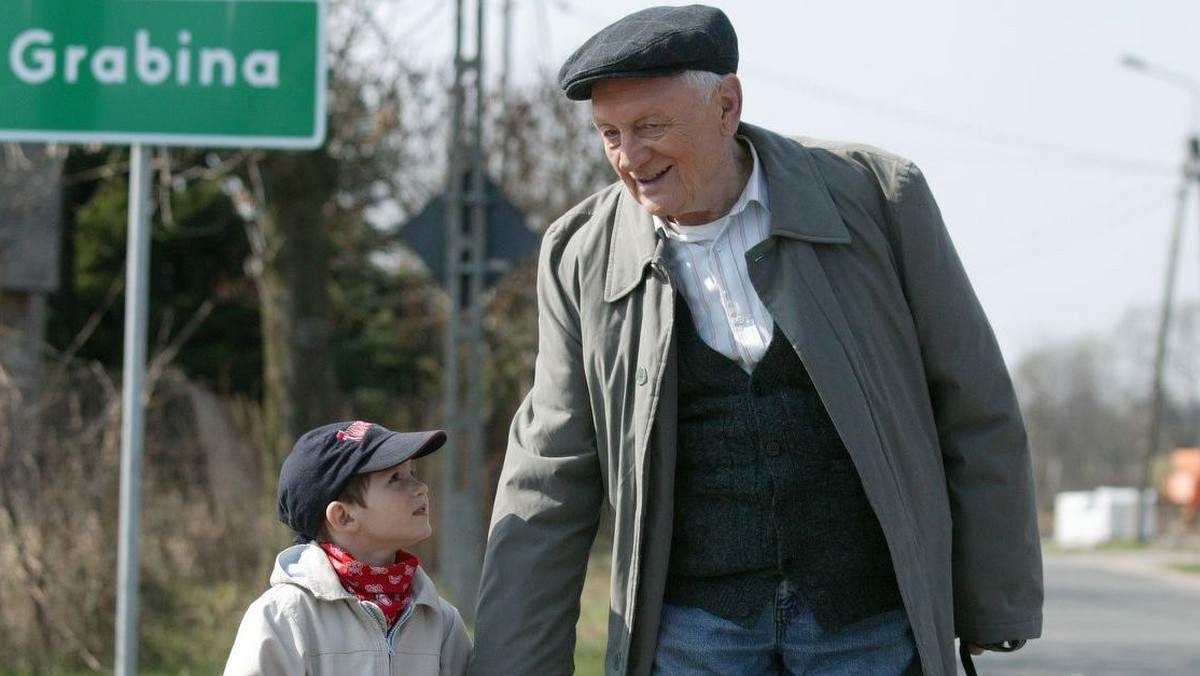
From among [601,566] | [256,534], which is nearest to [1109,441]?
[601,566]

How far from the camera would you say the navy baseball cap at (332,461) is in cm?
343

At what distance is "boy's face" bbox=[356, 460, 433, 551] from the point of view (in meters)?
3.43

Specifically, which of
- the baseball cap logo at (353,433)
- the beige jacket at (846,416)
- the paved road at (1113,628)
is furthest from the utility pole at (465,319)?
the beige jacket at (846,416)

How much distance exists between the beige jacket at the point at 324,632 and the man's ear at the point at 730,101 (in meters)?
1.06

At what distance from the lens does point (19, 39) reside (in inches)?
213

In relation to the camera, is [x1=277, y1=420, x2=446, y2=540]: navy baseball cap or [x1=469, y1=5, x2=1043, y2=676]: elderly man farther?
[x1=277, y1=420, x2=446, y2=540]: navy baseball cap

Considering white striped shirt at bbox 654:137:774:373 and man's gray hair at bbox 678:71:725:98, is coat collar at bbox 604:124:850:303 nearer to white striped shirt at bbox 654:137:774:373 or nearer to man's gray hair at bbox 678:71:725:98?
white striped shirt at bbox 654:137:774:373

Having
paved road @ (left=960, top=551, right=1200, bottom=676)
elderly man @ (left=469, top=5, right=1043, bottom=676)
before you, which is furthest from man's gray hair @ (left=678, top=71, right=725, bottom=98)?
paved road @ (left=960, top=551, right=1200, bottom=676)

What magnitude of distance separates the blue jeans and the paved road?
875 centimetres

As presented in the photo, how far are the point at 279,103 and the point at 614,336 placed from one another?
247 cm

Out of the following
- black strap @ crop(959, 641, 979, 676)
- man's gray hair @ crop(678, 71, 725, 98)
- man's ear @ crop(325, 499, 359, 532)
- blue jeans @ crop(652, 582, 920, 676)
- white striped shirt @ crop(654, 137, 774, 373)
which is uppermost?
man's gray hair @ crop(678, 71, 725, 98)

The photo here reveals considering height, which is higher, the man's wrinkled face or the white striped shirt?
the man's wrinkled face

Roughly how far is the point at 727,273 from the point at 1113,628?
13555 mm

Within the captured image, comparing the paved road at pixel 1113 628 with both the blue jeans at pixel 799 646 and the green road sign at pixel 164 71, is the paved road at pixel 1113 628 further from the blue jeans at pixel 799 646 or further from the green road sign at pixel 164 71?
the blue jeans at pixel 799 646
